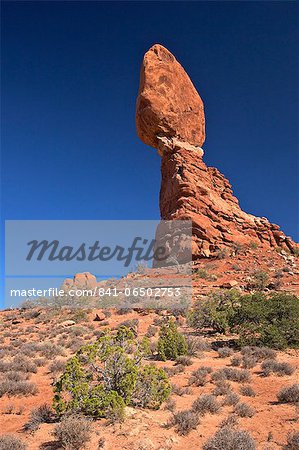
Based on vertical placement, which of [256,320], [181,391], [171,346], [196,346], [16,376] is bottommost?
[181,391]

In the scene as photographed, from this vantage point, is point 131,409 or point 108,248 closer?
point 131,409

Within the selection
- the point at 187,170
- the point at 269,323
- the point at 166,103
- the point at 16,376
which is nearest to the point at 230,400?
the point at 16,376

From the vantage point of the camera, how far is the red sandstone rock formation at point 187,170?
93.5ft

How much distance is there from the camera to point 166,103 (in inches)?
1236

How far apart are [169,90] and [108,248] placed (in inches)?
696

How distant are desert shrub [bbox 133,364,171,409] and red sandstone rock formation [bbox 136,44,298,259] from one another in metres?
21.1

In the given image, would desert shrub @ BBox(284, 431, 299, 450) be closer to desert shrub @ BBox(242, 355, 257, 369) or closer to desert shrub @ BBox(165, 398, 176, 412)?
desert shrub @ BBox(165, 398, 176, 412)

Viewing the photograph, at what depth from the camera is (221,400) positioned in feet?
20.2

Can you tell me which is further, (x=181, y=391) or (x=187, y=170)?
(x=187, y=170)

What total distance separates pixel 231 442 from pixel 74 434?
2125 mm

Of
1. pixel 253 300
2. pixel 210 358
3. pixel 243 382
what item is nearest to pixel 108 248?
pixel 253 300

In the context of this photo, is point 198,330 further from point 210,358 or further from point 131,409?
point 131,409

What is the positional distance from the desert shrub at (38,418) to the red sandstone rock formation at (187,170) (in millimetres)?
21601

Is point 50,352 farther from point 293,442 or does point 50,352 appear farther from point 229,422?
point 293,442
